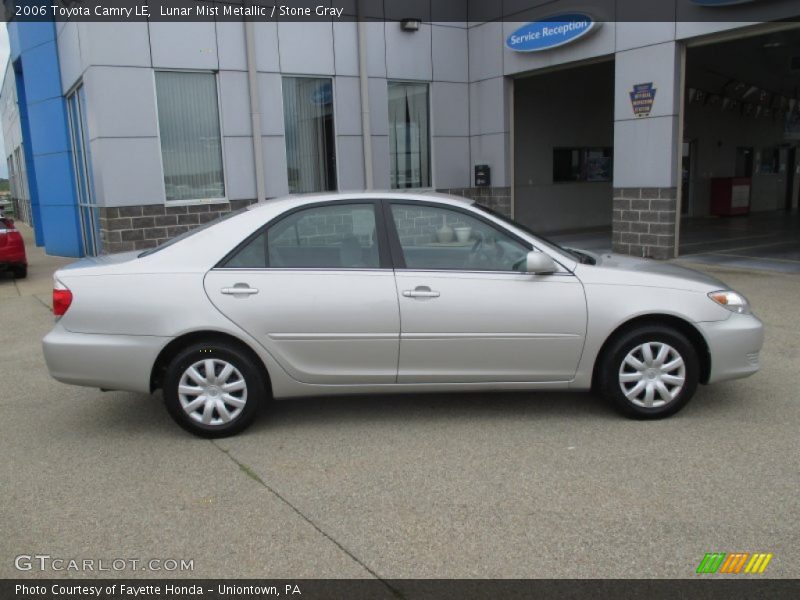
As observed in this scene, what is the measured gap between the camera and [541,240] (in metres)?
4.77

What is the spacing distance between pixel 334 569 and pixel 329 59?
11.6m

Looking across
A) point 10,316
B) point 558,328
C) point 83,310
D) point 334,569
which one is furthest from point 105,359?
point 10,316

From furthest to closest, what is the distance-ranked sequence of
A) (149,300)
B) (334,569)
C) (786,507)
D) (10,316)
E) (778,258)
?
(778,258) < (10,316) < (149,300) < (786,507) < (334,569)

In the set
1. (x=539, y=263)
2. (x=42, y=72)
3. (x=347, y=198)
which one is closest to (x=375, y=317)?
(x=347, y=198)

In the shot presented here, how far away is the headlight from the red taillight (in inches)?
165

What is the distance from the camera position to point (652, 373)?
459cm

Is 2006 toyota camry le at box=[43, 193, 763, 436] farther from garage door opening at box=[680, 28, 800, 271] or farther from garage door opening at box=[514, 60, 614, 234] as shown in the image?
garage door opening at box=[514, 60, 614, 234]

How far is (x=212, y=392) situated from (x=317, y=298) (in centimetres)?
92


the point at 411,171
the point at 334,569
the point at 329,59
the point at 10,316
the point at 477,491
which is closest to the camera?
the point at 334,569

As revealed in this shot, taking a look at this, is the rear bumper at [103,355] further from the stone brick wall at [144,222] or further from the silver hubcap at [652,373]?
the stone brick wall at [144,222]

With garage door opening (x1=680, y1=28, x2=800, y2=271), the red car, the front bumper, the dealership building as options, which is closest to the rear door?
the front bumper

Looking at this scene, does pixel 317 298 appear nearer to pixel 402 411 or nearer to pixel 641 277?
pixel 402 411

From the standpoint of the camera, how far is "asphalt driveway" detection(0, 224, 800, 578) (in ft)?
10.3
